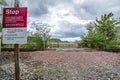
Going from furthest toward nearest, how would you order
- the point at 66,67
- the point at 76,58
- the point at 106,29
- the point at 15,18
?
the point at 106,29, the point at 76,58, the point at 66,67, the point at 15,18

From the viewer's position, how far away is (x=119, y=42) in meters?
23.3

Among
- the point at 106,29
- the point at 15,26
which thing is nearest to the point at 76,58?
the point at 15,26

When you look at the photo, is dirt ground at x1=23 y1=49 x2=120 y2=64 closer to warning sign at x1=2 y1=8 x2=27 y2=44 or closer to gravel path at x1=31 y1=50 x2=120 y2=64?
gravel path at x1=31 y1=50 x2=120 y2=64

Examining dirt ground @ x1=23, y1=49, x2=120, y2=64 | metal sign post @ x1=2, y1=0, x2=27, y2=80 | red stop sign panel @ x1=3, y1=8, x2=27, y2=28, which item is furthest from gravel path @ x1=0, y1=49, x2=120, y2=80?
red stop sign panel @ x1=3, y1=8, x2=27, y2=28

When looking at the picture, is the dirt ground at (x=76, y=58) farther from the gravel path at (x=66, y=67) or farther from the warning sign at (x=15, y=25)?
the warning sign at (x=15, y=25)

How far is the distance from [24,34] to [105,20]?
2140 cm

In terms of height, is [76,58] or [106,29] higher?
[106,29]

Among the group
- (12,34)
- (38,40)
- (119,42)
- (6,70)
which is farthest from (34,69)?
(119,42)

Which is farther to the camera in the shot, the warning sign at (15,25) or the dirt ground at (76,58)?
the dirt ground at (76,58)

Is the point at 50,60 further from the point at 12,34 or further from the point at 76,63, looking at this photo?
the point at 12,34

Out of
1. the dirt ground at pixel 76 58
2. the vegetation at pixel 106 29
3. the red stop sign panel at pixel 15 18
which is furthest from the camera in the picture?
the vegetation at pixel 106 29

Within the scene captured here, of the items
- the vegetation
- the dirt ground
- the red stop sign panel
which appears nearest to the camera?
the red stop sign panel

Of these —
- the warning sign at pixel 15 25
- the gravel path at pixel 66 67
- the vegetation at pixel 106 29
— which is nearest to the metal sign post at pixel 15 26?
the warning sign at pixel 15 25

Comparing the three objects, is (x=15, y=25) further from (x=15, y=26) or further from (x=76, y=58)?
(x=76, y=58)
